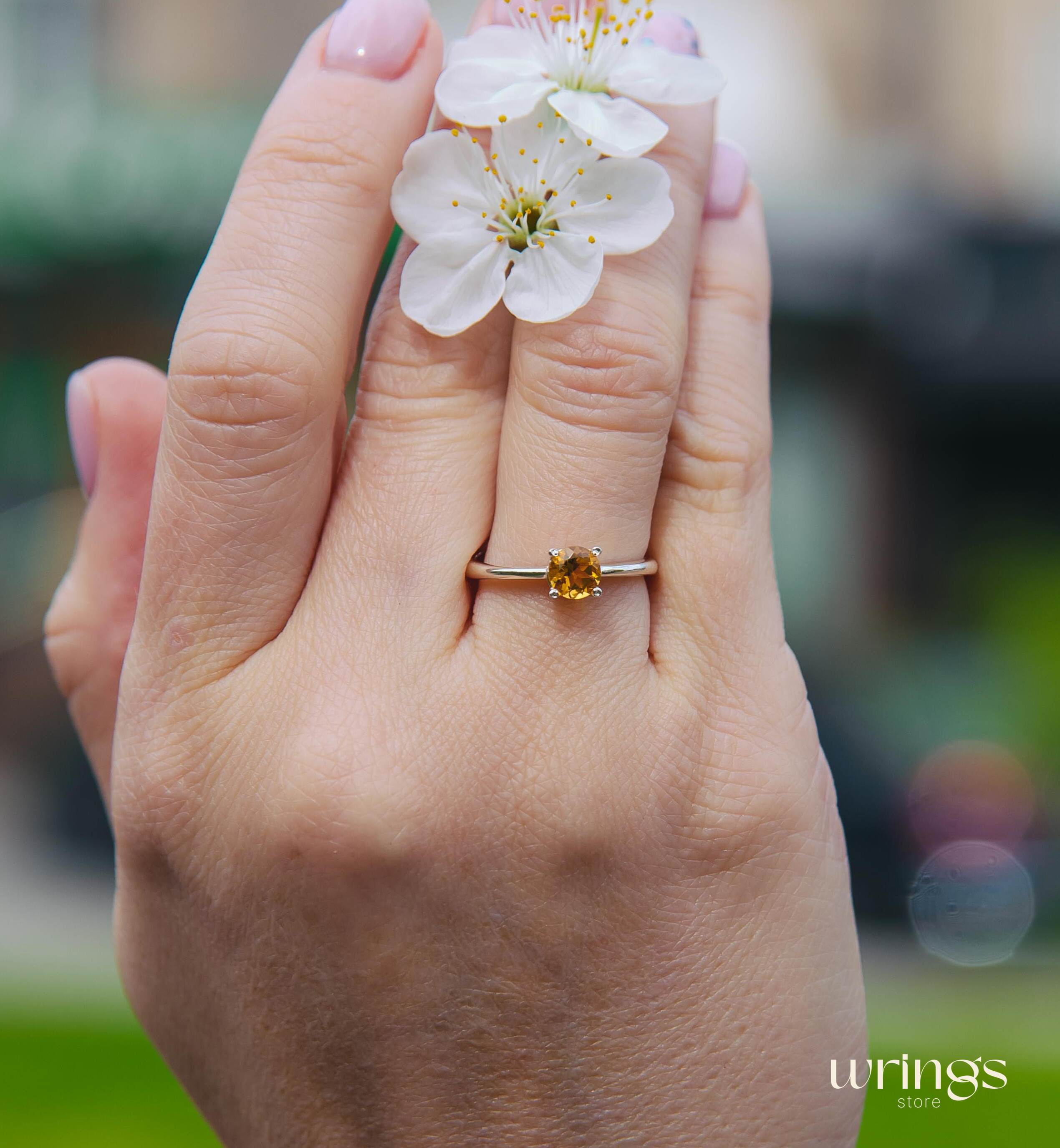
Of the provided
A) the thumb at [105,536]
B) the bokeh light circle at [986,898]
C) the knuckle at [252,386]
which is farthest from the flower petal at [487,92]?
the bokeh light circle at [986,898]

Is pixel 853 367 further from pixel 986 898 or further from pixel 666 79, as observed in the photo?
pixel 666 79

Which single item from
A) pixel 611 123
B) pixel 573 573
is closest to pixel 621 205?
pixel 611 123

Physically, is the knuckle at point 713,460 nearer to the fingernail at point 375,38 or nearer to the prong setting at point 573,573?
the prong setting at point 573,573

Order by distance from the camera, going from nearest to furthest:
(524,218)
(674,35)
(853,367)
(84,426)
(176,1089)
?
(524,218) < (674,35) < (84,426) < (176,1089) < (853,367)

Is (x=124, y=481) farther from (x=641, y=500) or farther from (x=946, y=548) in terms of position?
(x=946, y=548)

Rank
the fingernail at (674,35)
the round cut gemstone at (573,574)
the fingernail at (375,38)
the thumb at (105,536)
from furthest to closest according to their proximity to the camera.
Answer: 1. the thumb at (105,536)
2. the fingernail at (674,35)
3. the fingernail at (375,38)
4. the round cut gemstone at (573,574)

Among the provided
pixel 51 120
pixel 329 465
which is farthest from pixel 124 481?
pixel 51 120
